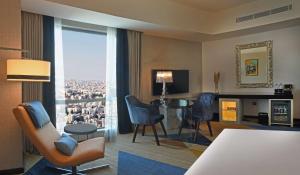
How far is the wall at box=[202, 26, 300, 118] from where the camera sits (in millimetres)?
6117

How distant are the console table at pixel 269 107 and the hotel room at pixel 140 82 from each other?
26 mm

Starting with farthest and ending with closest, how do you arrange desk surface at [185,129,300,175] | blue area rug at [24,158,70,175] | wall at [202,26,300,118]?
wall at [202,26,300,118], blue area rug at [24,158,70,175], desk surface at [185,129,300,175]

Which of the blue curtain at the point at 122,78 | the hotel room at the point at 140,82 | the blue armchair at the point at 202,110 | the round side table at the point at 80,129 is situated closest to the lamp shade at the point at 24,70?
the hotel room at the point at 140,82

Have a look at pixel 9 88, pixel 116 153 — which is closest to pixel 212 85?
pixel 116 153

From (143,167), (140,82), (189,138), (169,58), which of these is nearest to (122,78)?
(140,82)

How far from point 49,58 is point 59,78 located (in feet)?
1.36

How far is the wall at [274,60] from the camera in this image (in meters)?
6.12

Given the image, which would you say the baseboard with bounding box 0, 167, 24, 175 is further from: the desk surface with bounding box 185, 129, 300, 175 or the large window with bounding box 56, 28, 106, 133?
the desk surface with bounding box 185, 129, 300, 175

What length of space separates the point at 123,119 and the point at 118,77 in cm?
94

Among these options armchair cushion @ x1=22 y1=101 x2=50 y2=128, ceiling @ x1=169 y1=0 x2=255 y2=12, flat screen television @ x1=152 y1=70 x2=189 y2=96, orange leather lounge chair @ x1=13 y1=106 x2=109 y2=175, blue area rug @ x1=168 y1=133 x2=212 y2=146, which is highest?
ceiling @ x1=169 y1=0 x2=255 y2=12

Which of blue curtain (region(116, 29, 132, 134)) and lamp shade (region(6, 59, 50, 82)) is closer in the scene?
lamp shade (region(6, 59, 50, 82))

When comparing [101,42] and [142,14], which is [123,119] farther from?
[142,14]

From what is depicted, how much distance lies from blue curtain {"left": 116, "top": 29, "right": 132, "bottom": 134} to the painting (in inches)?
138

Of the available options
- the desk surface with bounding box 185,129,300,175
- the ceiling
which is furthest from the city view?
the desk surface with bounding box 185,129,300,175
